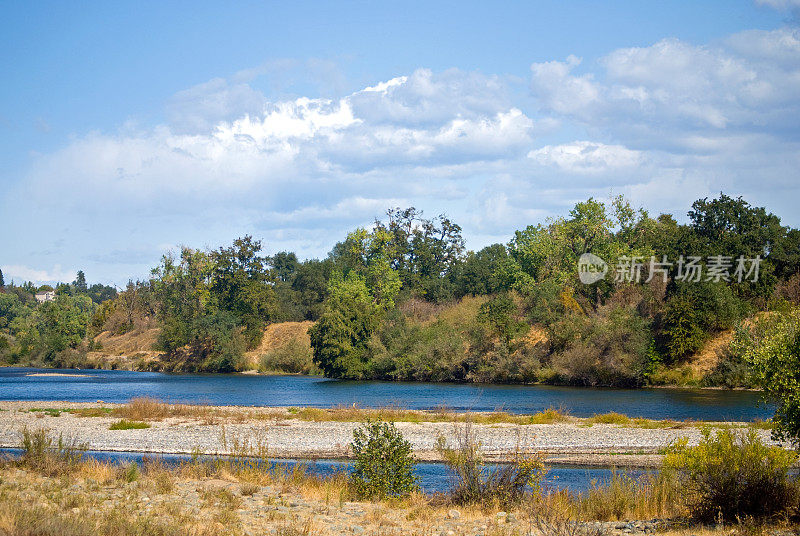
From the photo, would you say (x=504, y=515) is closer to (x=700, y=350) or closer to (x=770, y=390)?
(x=770, y=390)

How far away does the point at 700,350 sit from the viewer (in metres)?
67.7

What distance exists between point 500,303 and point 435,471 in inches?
2204

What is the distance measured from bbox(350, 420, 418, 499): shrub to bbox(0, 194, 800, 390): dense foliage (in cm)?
4895

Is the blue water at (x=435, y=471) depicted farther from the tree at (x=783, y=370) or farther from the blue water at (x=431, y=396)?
the blue water at (x=431, y=396)

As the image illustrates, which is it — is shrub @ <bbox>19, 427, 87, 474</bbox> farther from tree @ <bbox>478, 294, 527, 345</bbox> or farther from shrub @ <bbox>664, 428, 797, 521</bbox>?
tree @ <bbox>478, 294, 527, 345</bbox>

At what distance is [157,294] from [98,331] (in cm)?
1341

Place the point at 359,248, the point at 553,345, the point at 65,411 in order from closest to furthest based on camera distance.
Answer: the point at 65,411
the point at 553,345
the point at 359,248

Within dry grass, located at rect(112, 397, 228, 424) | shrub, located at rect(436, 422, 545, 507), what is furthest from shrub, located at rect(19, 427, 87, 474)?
dry grass, located at rect(112, 397, 228, 424)

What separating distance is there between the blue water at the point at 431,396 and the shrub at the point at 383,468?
26765 mm

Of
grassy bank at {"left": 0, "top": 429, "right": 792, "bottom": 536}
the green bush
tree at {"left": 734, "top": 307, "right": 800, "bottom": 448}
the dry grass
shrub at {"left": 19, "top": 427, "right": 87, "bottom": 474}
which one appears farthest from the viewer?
the green bush

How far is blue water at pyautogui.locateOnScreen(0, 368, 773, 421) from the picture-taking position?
4612cm

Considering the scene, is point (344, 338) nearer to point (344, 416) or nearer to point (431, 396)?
point (431, 396)

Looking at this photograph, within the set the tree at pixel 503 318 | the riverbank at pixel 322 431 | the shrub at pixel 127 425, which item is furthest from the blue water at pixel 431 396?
the shrub at pixel 127 425

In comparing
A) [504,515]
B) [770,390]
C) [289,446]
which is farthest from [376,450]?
[289,446]
